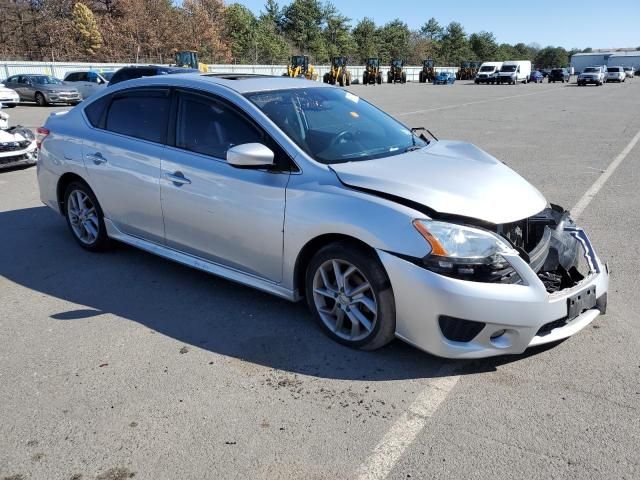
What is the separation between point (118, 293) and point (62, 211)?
5.33ft

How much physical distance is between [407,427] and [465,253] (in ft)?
3.15

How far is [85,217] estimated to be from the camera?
5324 millimetres

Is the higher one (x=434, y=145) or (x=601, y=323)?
(x=434, y=145)

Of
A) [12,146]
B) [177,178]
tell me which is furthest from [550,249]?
[12,146]

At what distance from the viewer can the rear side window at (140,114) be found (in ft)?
14.8

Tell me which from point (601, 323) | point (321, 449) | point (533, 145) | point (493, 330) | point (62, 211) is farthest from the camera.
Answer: point (533, 145)

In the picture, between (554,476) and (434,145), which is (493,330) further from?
(434,145)

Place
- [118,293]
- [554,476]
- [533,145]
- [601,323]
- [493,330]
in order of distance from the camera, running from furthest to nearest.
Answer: [533,145] < [118,293] < [601,323] < [493,330] < [554,476]

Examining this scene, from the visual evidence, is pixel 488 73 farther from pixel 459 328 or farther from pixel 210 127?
pixel 459 328

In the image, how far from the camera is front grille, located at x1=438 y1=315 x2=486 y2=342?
3.04 metres

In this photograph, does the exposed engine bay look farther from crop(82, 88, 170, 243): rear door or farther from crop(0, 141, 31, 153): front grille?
crop(0, 141, 31, 153): front grille

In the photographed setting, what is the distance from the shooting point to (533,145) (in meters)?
12.6

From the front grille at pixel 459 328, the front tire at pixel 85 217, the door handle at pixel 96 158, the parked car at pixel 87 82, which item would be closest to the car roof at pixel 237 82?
the door handle at pixel 96 158

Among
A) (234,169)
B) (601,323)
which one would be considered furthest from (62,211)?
(601,323)
